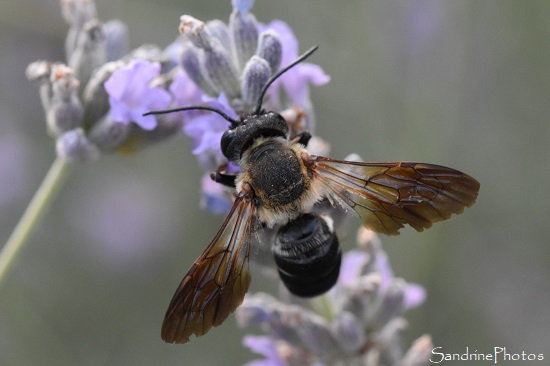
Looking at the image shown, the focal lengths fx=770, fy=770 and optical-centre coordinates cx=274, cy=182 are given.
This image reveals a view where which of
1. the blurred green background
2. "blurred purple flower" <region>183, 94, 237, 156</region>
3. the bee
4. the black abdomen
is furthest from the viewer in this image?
the blurred green background

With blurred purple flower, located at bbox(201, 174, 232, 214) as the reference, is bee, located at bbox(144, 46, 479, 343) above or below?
below

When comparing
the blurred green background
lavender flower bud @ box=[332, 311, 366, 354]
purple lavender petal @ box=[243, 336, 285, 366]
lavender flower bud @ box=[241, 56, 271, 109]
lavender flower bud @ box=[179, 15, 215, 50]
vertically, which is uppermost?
the blurred green background

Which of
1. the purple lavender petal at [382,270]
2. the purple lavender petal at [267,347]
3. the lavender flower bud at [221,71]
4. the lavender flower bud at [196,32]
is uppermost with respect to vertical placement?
the lavender flower bud at [196,32]

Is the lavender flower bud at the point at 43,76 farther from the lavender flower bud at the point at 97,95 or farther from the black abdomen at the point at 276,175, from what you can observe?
the black abdomen at the point at 276,175

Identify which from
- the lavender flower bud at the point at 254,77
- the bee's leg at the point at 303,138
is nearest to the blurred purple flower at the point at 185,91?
the lavender flower bud at the point at 254,77

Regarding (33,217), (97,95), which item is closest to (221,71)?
(97,95)

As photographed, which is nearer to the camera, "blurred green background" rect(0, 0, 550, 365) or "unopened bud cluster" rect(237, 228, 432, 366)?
"unopened bud cluster" rect(237, 228, 432, 366)

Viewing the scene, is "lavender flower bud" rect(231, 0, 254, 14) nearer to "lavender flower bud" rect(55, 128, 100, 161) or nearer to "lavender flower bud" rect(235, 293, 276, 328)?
"lavender flower bud" rect(55, 128, 100, 161)

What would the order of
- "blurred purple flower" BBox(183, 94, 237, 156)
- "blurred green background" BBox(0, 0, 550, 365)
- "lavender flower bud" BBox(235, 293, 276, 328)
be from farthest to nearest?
"blurred green background" BBox(0, 0, 550, 365) → "lavender flower bud" BBox(235, 293, 276, 328) → "blurred purple flower" BBox(183, 94, 237, 156)

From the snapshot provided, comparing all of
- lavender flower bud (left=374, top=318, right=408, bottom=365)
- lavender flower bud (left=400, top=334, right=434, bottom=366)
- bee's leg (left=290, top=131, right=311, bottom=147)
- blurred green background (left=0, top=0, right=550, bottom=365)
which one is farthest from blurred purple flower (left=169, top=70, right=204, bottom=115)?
blurred green background (left=0, top=0, right=550, bottom=365)
